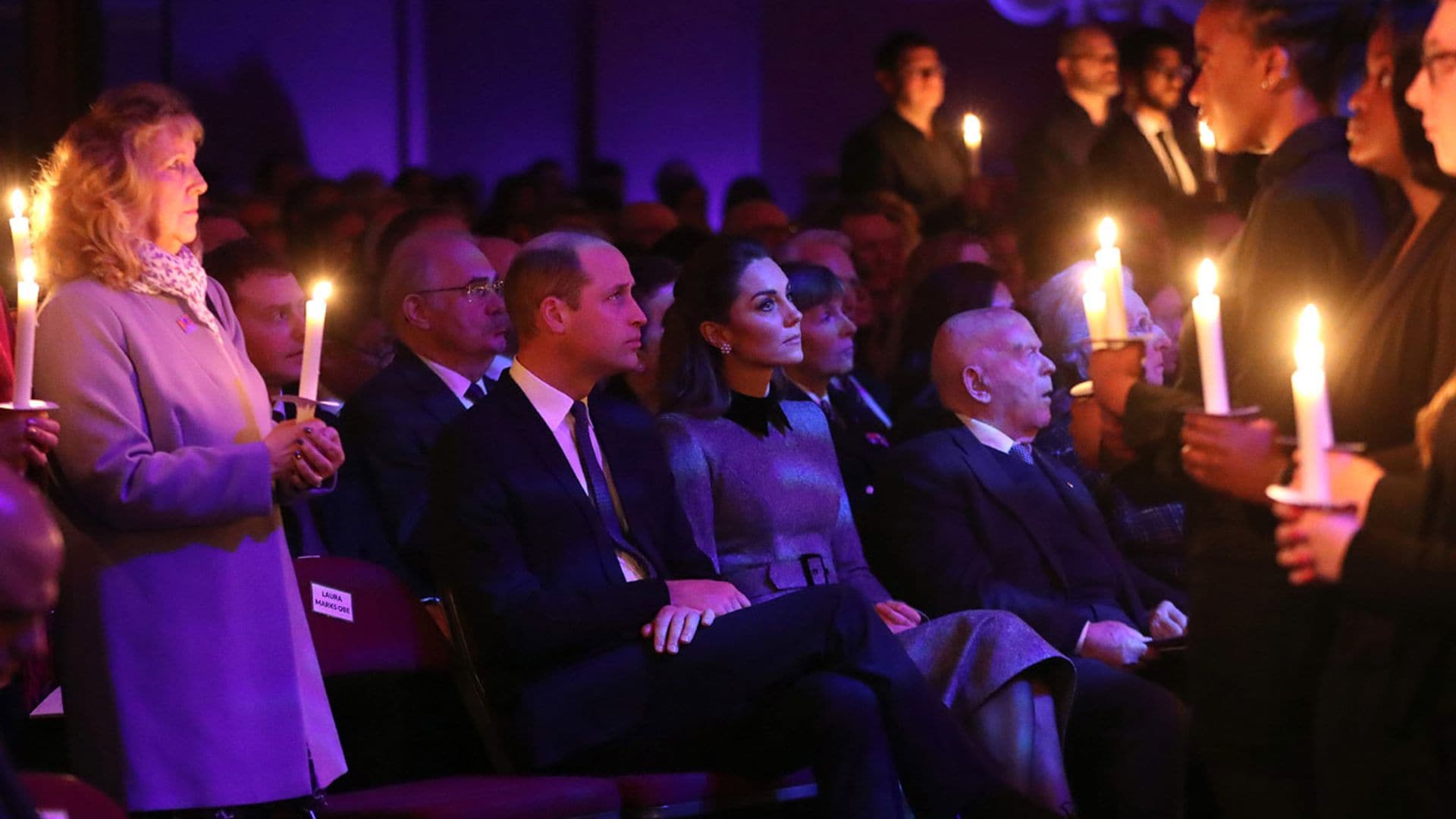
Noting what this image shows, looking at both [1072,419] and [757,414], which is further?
[757,414]

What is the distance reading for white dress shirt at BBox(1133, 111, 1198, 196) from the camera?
747cm

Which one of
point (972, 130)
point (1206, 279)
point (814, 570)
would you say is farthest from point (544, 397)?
point (972, 130)

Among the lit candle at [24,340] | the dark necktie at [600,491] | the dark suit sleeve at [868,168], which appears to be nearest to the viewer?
the lit candle at [24,340]

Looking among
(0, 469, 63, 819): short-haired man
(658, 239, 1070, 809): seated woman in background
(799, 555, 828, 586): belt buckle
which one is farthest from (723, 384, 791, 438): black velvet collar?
(0, 469, 63, 819): short-haired man

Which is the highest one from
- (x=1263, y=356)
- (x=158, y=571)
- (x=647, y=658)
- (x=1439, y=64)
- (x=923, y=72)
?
(x=923, y=72)

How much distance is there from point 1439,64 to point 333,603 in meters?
2.24

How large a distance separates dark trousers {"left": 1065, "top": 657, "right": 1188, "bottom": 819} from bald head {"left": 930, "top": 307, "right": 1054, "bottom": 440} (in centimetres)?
74

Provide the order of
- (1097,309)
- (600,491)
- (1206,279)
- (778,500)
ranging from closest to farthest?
1. (1206,279)
2. (1097,309)
3. (600,491)
4. (778,500)

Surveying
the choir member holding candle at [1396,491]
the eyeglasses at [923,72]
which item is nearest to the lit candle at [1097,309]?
the choir member holding candle at [1396,491]

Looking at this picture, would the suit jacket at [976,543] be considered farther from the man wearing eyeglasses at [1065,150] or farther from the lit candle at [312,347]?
the man wearing eyeglasses at [1065,150]

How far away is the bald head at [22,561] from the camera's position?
1398 millimetres

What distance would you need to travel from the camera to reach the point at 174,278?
316 centimetres

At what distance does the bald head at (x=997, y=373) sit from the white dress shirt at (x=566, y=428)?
114 cm

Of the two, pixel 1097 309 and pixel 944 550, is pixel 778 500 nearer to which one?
pixel 944 550
